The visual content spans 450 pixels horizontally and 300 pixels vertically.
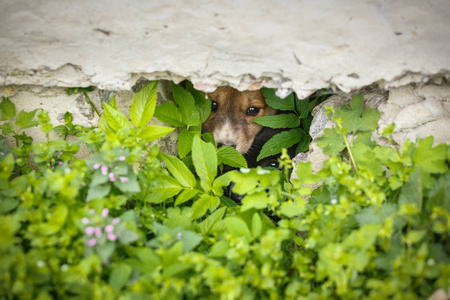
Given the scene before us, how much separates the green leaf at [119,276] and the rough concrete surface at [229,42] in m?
1.15

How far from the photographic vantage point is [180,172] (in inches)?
87.4

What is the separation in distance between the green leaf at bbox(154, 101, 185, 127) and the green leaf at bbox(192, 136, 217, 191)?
452 mm

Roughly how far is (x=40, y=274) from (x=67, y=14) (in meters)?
1.43

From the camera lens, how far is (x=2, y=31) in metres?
2.02

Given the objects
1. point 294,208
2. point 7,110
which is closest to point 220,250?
point 294,208

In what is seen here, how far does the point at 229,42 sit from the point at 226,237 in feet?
3.58

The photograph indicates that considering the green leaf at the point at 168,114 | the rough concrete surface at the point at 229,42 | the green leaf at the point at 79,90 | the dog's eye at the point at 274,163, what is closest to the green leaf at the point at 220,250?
the rough concrete surface at the point at 229,42

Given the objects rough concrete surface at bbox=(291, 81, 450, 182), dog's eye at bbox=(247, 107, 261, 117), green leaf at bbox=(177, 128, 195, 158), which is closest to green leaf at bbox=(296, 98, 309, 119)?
rough concrete surface at bbox=(291, 81, 450, 182)

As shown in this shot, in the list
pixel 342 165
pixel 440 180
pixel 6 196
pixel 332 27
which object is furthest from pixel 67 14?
pixel 440 180

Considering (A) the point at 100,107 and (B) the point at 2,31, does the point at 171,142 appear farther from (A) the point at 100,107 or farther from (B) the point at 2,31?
(B) the point at 2,31

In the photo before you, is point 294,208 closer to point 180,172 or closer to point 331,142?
point 331,142

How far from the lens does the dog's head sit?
133 inches

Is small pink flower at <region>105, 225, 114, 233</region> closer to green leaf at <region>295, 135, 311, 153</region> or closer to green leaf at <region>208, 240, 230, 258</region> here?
green leaf at <region>208, 240, 230, 258</region>

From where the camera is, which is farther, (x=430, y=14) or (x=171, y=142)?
(x=171, y=142)
